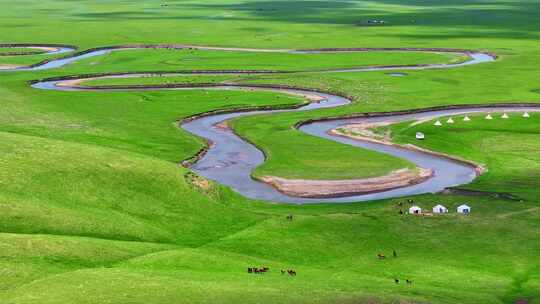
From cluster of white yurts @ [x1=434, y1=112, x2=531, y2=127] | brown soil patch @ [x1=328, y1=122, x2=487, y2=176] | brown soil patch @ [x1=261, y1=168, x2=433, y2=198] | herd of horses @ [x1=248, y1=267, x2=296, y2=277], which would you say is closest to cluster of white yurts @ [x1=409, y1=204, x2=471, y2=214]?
brown soil patch @ [x1=261, y1=168, x2=433, y2=198]

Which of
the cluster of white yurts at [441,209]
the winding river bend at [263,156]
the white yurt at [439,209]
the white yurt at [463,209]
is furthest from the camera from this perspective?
the winding river bend at [263,156]

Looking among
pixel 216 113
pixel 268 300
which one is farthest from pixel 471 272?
pixel 216 113

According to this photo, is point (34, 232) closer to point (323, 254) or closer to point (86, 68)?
point (323, 254)

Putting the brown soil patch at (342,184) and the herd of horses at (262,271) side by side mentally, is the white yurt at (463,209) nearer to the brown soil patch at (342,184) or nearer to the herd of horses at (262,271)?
the brown soil patch at (342,184)

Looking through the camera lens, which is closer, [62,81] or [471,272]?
[471,272]

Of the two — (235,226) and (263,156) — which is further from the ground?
(235,226)

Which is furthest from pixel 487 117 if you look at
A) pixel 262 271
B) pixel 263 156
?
pixel 262 271

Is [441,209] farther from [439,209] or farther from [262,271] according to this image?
[262,271]

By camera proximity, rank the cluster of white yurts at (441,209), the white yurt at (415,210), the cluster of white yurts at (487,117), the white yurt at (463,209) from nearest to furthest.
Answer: the white yurt at (415,210) → the cluster of white yurts at (441,209) → the white yurt at (463,209) → the cluster of white yurts at (487,117)

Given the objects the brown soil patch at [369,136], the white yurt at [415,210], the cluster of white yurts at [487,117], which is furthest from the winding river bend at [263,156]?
the white yurt at [415,210]
